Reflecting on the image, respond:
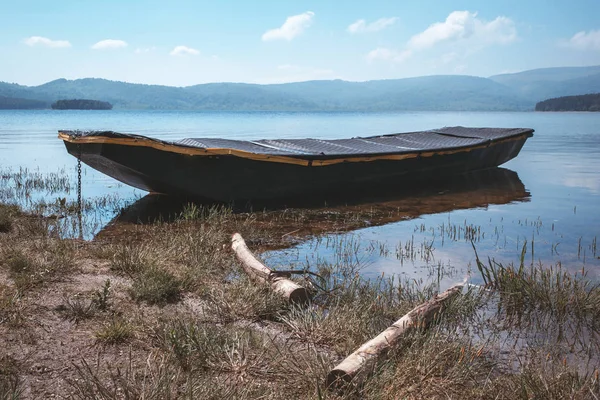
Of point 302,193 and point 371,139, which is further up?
point 371,139

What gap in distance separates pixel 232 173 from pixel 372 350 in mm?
7047

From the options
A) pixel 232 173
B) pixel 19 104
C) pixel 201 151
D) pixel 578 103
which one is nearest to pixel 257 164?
pixel 232 173

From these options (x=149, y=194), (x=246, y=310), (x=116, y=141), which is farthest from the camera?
(x=149, y=194)

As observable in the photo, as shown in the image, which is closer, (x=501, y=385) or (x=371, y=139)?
(x=501, y=385)

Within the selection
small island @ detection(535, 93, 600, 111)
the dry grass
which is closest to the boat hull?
the dry grass

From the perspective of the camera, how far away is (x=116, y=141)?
9.20m

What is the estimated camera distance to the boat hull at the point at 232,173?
31.3 feet

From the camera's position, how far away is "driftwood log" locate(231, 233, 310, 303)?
5.20m

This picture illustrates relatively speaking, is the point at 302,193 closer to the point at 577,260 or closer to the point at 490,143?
the point at 577,260

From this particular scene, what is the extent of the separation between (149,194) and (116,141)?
369 centimetres

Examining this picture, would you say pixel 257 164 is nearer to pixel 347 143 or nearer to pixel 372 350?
pixel 347 143

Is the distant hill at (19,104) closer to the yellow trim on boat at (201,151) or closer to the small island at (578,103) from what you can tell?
the small island at (578,103)

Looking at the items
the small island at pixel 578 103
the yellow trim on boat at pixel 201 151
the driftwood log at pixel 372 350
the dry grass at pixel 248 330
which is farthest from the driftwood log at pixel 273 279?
the small island at pixel 578 103

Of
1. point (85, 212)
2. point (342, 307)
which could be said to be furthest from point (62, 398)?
point (85, 212)
